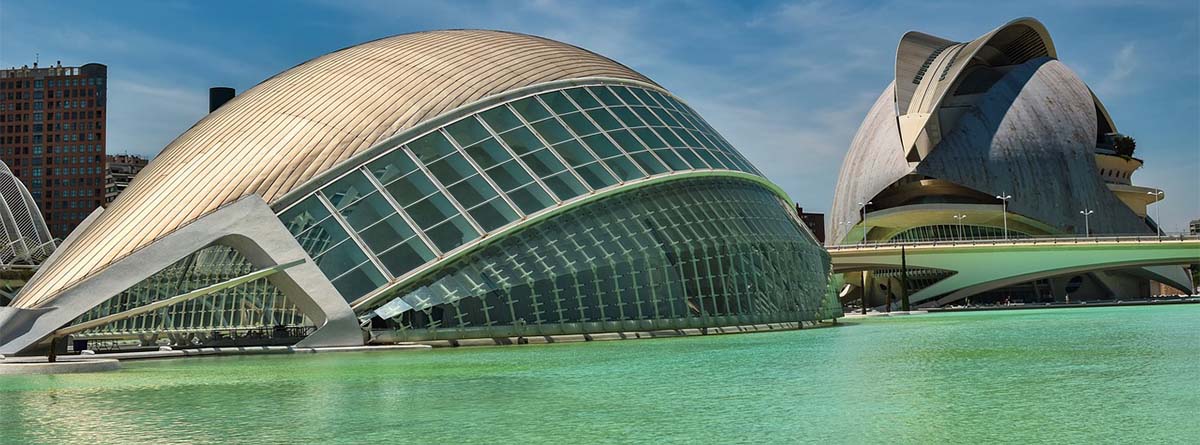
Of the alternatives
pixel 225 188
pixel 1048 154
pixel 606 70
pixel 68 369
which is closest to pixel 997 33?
pixel 1048 154

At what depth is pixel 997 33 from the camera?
89.6 metres

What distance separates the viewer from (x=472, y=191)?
27594mm

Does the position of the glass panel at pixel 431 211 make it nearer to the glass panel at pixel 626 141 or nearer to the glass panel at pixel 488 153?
the glass panel at pixel 488 153

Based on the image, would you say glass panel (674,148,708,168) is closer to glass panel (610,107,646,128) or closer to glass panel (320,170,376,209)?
glass panel (610,107,646,128)

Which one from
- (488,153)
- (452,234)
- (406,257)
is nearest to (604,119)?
(488,153)

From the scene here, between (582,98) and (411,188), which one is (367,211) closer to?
(411,188)

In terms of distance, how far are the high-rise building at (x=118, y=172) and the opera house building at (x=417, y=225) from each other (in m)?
135

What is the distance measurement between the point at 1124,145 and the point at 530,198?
257 ft

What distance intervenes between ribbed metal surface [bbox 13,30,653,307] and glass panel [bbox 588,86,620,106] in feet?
2.45

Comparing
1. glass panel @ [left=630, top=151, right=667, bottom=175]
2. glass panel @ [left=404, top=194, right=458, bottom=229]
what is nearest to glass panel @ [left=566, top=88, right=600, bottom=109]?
glass panel @ [left=630, top=151, right=667, bottom=175]

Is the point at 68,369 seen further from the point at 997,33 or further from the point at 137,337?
the point at 997,33

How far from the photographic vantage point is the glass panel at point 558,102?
31500 millimetres

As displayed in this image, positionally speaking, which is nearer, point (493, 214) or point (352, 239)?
point (352, 239)

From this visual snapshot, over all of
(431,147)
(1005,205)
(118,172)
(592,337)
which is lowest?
(592,337)
